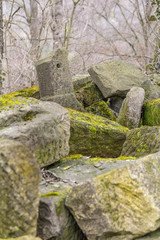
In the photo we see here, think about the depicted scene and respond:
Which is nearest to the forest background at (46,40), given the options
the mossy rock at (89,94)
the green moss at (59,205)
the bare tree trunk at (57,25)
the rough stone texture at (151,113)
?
the bare tree trunk at (57,25)

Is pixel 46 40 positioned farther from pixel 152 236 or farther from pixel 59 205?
pixel 152 236

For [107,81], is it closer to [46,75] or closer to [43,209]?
[46,75]

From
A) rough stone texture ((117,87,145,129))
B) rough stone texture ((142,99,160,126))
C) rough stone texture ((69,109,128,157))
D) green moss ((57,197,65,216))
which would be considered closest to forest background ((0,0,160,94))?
rough stone texture ((117,87,145,129))

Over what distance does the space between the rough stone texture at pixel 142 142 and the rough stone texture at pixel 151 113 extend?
1643 millimetres

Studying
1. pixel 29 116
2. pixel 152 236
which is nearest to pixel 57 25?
pixel 29 116

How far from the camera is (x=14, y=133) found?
2.23m

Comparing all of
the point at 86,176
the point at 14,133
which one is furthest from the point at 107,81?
the point at 14,133

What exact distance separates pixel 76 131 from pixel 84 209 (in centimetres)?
178

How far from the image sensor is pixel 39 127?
93.7 inches

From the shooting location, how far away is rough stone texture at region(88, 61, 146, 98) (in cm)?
576

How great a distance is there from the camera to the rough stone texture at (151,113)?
492 centimetres

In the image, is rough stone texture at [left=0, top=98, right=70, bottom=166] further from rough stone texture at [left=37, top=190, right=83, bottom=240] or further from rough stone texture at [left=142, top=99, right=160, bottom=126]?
rough stone texture at [left=142, top=99, right=160, bottom=126]

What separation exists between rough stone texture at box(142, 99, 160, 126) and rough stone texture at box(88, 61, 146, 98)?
843mm

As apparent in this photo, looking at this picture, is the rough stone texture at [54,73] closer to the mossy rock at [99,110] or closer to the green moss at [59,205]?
the mossy rock at [99,110]
